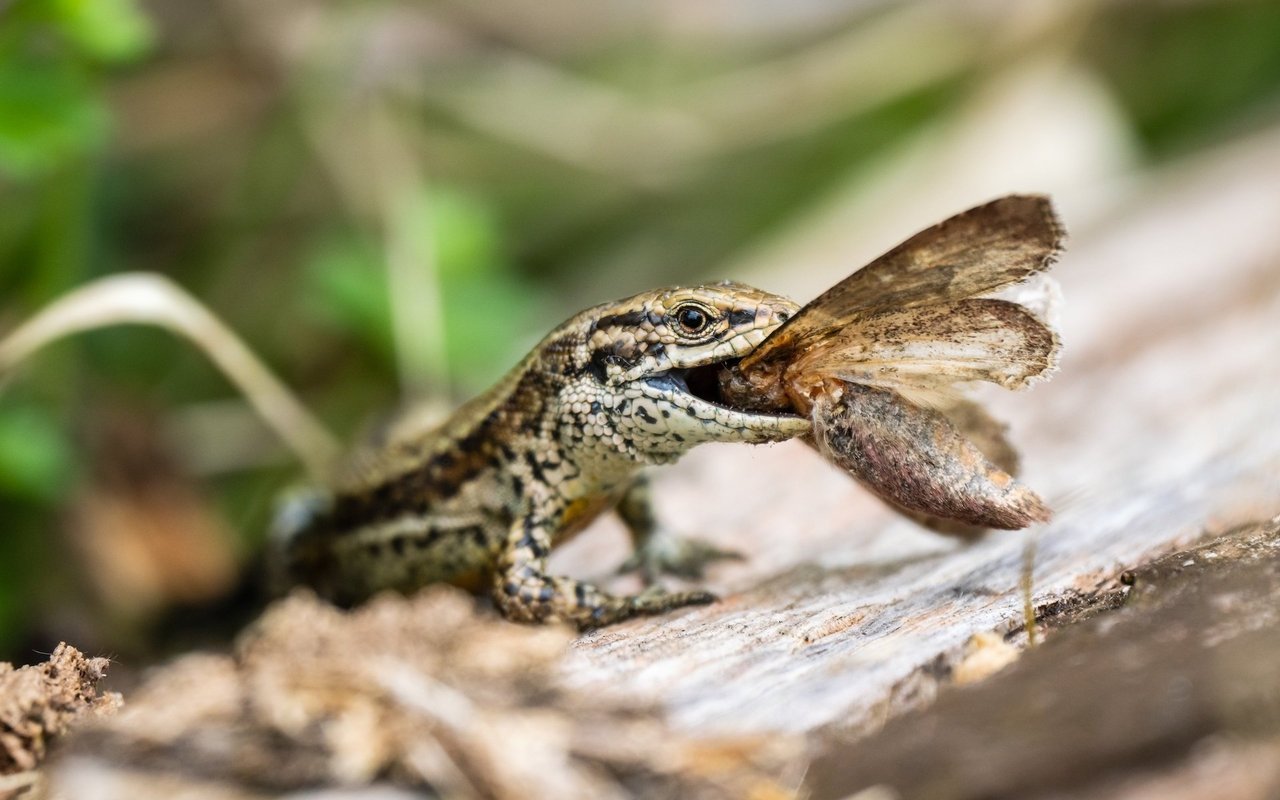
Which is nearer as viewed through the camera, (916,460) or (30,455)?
(916,460)

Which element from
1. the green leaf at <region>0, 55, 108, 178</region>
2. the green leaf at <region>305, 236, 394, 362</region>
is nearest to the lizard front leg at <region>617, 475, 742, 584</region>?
the green leaf at <region>305, 236, 394, 362</region>

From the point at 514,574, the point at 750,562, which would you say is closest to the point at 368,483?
the point at 514,574

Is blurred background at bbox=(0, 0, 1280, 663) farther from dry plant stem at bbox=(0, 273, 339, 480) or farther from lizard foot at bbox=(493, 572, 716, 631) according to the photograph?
lizard foot at bbox=(493, 572, 716, 631)


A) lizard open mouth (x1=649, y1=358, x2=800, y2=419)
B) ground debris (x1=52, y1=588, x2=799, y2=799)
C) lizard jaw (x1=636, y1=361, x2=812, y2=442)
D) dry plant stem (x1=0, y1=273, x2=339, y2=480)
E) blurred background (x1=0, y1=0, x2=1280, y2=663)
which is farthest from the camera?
blurred background (x1=0, y1=0, x2=1280, y2=663)

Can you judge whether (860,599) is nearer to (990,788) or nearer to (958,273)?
(958,273)

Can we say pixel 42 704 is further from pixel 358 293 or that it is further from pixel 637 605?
pixel 358 293

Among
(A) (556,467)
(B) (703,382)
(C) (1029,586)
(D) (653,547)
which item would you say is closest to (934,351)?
(C) (1029,586)
